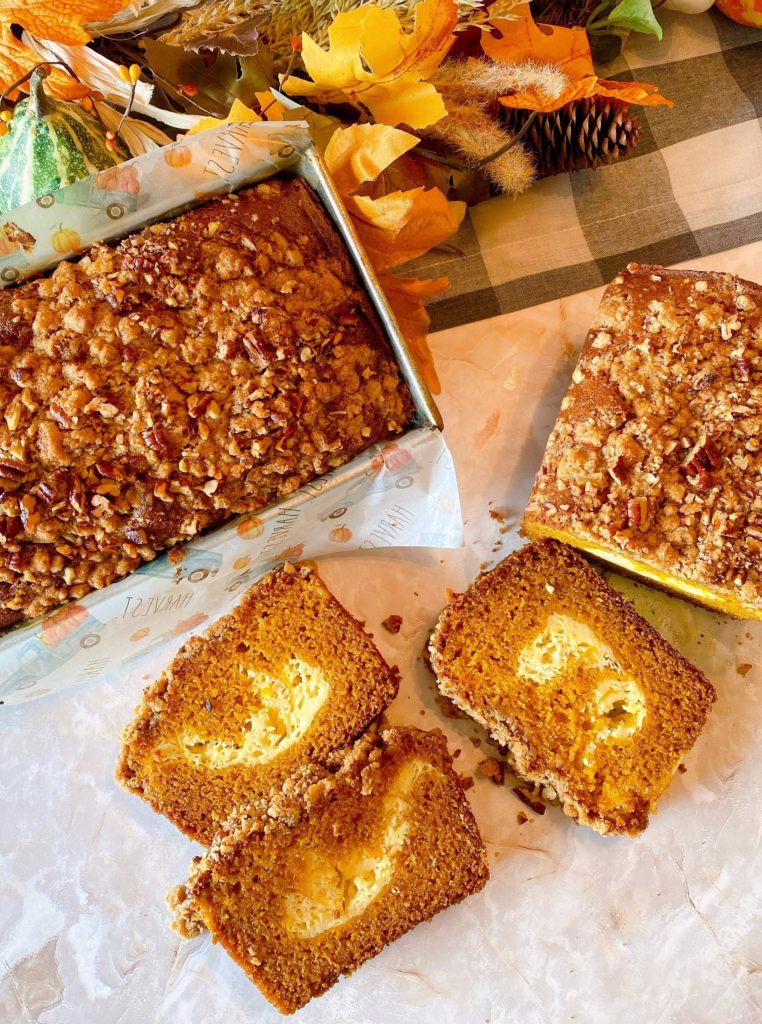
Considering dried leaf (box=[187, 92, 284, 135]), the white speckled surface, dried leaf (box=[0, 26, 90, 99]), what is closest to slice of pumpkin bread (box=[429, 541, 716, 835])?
the white speckled surface

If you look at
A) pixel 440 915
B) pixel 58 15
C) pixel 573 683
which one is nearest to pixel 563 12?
pixel 58 15

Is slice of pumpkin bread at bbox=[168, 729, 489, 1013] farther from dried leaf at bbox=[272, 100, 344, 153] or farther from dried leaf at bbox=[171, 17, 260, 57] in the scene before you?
dried leaf at bbox=[171, 17, 260, 57]

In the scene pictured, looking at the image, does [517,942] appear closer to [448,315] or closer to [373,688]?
[373,688]

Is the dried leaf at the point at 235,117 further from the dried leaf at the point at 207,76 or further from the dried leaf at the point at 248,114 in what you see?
the dried leaf at the point at 207,76

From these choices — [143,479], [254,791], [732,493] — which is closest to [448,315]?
[732,493]

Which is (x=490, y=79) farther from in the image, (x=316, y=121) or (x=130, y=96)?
(x=130, y=96)

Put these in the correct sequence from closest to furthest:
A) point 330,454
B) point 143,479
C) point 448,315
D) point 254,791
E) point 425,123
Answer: point 143,479
point 330,454
point 425,123
point 254,791
point 448,315

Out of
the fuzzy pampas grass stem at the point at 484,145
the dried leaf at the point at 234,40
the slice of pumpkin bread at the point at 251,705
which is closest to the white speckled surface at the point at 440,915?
the slice of pumpkin bread at the point at 251,705
